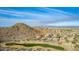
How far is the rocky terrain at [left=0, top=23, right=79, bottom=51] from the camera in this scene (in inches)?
81.2

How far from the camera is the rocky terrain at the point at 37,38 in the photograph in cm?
206

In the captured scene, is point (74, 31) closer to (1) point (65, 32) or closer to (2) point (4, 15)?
(1) point (65, 32)

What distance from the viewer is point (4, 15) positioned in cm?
209

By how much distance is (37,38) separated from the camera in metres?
2.09

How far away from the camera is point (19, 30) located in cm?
210
